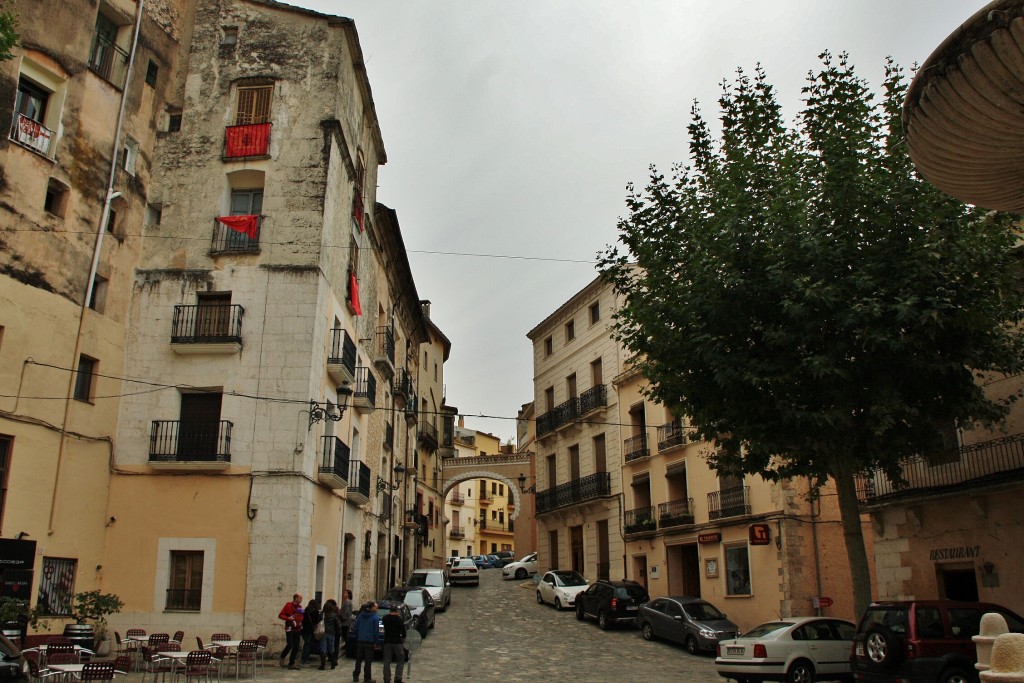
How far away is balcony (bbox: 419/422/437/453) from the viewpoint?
42625 millimetres

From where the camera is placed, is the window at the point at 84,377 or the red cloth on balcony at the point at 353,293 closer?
the window at the point at 84,377

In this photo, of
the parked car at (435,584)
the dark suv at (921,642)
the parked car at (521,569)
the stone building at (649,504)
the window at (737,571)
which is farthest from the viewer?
the parked car at (521,569)

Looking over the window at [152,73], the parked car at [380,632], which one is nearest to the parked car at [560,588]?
the parked car at [380,632]

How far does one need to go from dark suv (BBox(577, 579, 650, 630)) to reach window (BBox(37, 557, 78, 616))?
13.8m

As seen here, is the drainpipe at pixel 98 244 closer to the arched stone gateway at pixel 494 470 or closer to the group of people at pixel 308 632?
the group of people at pixel 308 632

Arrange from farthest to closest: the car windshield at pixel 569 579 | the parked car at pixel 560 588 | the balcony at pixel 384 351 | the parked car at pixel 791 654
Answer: the car windshield at pixel 569 579 → the balcony at pixel 384 351 → the parked car at pixel 560 588 → the parked car at pixel 791 654

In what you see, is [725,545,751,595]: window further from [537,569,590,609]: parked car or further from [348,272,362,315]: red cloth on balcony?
[348,272,362,315]: red cloth on balcony

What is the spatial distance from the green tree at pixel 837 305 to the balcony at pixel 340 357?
9040 millimetres

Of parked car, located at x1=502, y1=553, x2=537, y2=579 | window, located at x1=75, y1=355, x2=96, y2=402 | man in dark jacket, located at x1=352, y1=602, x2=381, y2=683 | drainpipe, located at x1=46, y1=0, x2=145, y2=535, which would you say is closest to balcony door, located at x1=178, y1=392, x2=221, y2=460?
window, located at x1=75, y1=355, x2=96, y2=402

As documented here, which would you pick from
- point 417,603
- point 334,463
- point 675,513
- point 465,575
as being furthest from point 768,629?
point 465,575

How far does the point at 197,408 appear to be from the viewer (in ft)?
62.2

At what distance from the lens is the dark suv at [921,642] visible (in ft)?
38.9

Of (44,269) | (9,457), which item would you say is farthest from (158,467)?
(44,269)

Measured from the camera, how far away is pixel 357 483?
2298 cm
